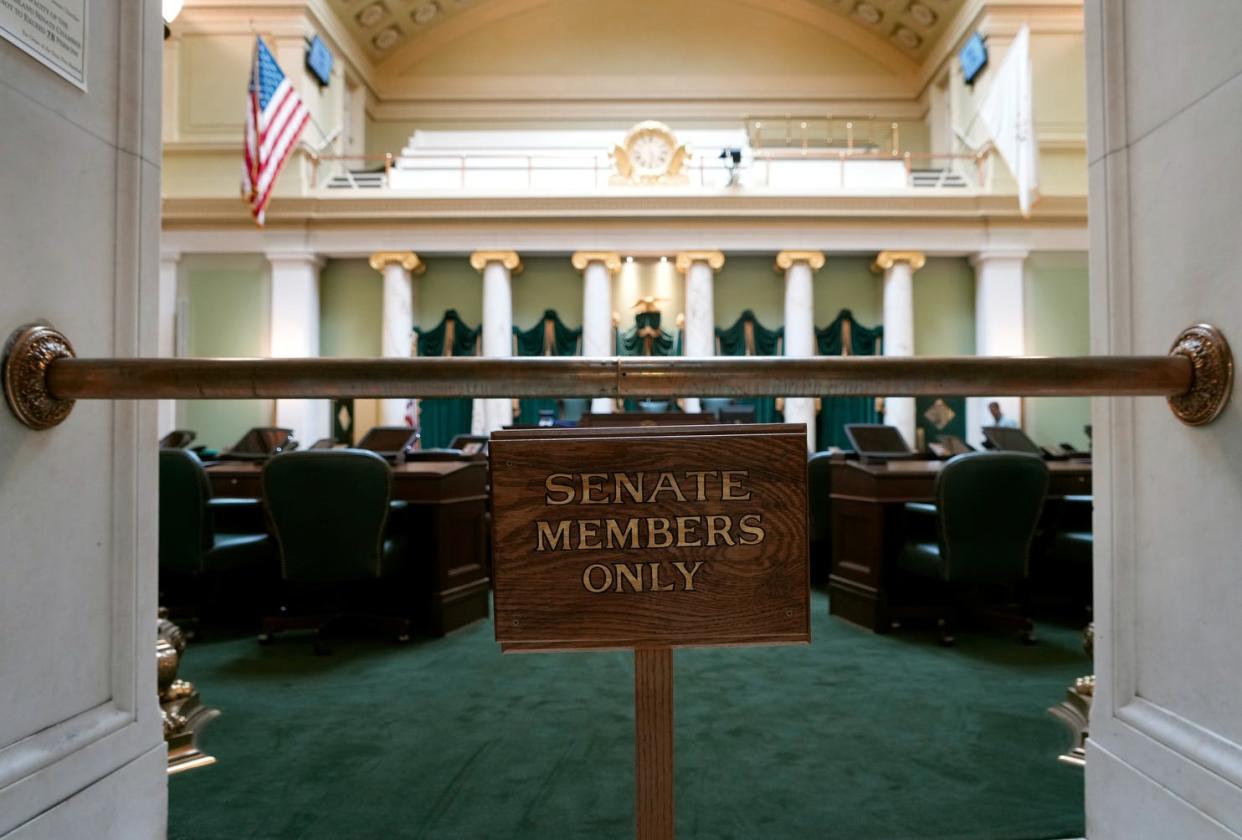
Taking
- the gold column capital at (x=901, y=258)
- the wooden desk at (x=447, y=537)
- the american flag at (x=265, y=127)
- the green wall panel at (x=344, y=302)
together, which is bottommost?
the wooden desk at (x=447, y=537)

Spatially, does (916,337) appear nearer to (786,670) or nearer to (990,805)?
(786,670)

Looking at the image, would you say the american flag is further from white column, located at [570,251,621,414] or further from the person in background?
the person in background

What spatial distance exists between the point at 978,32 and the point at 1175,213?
18183 millimetres

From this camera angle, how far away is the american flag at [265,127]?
11711 millimetres

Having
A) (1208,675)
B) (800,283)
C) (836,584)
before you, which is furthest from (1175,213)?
(800,283)

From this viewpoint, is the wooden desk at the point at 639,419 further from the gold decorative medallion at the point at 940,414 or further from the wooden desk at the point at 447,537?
the gold decorative medallion at the point at 940,414

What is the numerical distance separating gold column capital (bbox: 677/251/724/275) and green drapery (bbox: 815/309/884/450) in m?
2.72

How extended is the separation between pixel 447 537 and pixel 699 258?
39.9 ft

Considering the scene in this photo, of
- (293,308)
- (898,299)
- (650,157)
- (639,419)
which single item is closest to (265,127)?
(293,308)

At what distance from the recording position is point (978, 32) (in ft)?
53.6

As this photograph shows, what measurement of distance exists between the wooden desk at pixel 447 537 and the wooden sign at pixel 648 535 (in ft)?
11.3

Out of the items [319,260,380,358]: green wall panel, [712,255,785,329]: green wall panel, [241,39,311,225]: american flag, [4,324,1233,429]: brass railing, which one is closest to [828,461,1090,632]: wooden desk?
[4,324,1233,429]: brass railing

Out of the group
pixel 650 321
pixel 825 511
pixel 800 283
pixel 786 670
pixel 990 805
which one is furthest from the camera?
pixel 800 283

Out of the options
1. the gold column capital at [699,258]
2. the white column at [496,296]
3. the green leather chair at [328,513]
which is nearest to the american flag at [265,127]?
the white column at [496,296]
